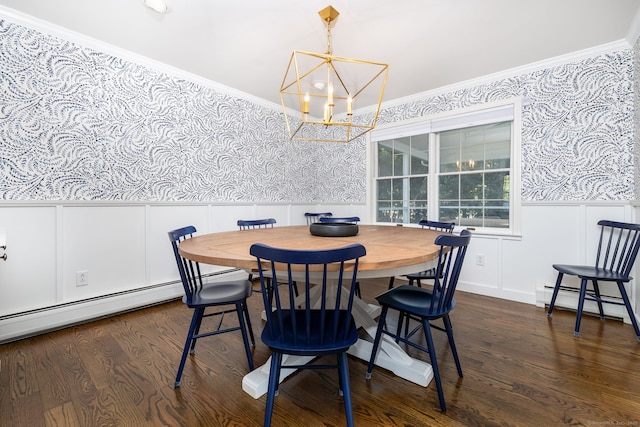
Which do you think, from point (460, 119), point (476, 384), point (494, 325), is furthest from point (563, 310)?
point (460, 119)

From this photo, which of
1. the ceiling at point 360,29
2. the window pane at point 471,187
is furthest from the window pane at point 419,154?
the ceiling at point 360,29

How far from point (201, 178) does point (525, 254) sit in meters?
3.64

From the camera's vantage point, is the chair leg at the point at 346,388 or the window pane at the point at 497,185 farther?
the window pane at the point at 497,185

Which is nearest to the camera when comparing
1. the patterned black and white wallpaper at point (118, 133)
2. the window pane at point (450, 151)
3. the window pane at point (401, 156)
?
the patterned black and white wallpaper at point (118, 133)

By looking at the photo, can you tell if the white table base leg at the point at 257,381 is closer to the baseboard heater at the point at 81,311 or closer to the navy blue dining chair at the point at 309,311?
the navy blue dining chair at the point at 309,311

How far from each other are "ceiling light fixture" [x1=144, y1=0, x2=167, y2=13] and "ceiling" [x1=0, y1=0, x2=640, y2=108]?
0.16ft

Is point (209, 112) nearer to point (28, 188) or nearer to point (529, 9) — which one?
point (28, 188)

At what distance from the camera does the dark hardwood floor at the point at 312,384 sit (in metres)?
1.32

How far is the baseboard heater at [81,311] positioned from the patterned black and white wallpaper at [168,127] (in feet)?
2.94

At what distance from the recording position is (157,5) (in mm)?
2029

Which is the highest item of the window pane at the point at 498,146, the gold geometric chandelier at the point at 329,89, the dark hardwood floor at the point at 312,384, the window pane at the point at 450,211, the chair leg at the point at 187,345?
the gold geometric chandelier at the point at 329,89

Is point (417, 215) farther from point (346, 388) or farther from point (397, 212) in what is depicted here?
A: point (346, 388)

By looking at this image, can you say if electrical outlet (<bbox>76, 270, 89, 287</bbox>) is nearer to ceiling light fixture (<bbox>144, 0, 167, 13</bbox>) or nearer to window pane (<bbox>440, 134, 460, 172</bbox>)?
ceiling light fixture (<bbox>144, 0, 167, 13</bbox>)

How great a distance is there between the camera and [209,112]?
10.8 feet
